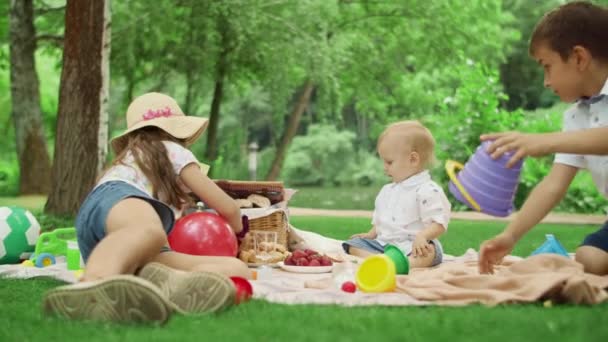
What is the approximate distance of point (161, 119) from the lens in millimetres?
3764

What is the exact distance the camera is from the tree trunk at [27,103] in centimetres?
1227

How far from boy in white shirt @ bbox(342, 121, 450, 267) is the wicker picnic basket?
1.65ft

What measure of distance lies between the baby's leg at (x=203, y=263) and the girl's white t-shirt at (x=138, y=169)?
30cm

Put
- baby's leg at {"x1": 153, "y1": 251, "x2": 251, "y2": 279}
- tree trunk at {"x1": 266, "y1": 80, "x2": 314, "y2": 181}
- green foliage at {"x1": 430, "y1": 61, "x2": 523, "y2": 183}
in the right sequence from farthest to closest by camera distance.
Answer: tree trunk at {"x1": 266, "y1": 80, "x2": 314, "y2": 181} → green foliage at {"x1": 430, "y1": 61, "x2": 523, "y2": 183} → baby's leg at {"x1": 153, "y1": 251, "x2": 251, "y2": 279}

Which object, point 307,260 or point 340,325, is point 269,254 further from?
point 340,325

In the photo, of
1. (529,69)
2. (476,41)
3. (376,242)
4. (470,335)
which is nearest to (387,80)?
(476,41)

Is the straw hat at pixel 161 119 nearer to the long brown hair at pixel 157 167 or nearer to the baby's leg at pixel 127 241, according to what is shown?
the long brown hair at pixel 157 167

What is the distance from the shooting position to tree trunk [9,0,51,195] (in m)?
12.3

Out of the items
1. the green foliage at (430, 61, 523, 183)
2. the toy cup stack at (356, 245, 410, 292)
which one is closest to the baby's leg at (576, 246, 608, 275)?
the toy cup stack at (356, 245, 410, 292)

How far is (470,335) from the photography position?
2332 millimetres

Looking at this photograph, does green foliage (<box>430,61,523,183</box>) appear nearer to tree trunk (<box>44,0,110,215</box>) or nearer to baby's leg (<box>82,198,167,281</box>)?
tree trunk (<box>44,0,110,215</box>)

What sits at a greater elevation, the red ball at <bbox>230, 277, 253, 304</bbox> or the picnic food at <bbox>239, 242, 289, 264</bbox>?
the red ball at <bbox>230, 277, 253, 304</bbox>

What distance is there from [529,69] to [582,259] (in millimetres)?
22886

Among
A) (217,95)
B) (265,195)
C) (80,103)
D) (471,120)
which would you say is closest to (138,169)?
(265,195)
